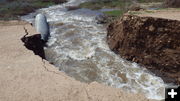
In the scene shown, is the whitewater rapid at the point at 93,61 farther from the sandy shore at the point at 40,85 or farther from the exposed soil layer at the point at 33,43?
the sandy shore at the point at 40,85

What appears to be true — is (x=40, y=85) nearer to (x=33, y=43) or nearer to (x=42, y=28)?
(x=33, y=43)

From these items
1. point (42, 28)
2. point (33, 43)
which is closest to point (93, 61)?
point (33, 43)

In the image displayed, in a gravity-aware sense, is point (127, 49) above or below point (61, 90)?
below

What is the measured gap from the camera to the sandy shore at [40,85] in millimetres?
4629

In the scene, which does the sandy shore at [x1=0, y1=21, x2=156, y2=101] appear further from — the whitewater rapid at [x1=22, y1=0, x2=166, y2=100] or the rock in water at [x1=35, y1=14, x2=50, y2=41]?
the rock in water at [x1=35, y1=14, x2=50, y2=41]

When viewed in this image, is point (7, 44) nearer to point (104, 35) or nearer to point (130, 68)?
point (130, 68)

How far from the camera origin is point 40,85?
5.09m

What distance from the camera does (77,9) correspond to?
2220cm

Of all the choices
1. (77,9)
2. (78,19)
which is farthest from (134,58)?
(77,9)

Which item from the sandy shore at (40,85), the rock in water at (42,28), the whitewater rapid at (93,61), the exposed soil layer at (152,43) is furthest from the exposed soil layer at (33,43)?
the exposed soil layer at (152,43)

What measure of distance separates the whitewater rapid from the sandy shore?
299 centimetres

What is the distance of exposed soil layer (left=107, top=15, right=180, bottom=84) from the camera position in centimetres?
887

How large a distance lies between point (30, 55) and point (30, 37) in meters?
2.20

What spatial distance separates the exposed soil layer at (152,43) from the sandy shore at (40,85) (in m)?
4.96
